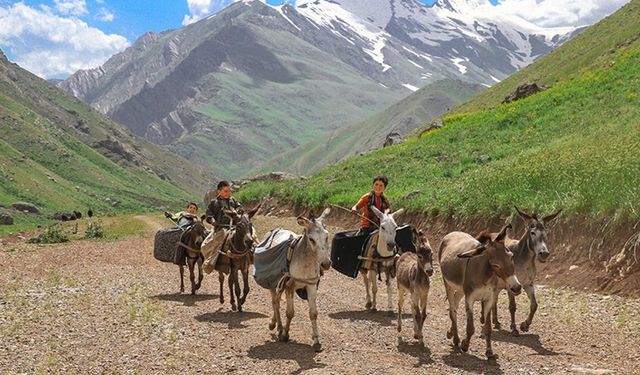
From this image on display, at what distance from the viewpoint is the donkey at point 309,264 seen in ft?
39.4

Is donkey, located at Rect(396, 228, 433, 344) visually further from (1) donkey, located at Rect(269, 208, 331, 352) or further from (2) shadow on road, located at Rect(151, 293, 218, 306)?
(2) shadow on road, located at Rect(151, 293, 218, 306)

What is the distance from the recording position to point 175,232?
20641 millimetres

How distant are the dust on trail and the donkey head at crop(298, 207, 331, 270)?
2.02 meters

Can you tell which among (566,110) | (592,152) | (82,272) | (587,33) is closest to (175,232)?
(82,272)

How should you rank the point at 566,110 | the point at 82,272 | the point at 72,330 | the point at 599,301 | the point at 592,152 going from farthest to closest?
the point at 566,110 → the point at 82,272 → the point at 592,152 → the point at 599,301 → the point at 72,330

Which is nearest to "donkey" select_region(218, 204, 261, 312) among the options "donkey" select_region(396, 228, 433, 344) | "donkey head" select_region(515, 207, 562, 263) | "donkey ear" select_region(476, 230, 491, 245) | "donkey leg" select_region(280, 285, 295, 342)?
"donkey leg" select_region(280, 285, 295, 342)

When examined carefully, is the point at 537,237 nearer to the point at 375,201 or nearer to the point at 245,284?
the point at 375,201

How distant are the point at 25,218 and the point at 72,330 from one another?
92089 mm

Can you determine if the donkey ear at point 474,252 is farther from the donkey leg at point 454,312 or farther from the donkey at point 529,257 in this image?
the donkey at point 529,257

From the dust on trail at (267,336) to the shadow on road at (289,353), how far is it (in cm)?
2

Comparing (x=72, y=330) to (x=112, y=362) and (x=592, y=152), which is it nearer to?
(x=112, y=362)

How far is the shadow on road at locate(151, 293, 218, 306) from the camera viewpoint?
62.7ft

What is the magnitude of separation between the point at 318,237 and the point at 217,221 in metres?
6.70

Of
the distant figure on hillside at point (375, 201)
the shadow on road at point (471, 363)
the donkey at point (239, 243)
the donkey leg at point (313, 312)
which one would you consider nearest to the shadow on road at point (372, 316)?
the distant figure on hillside at point (375, 201)
